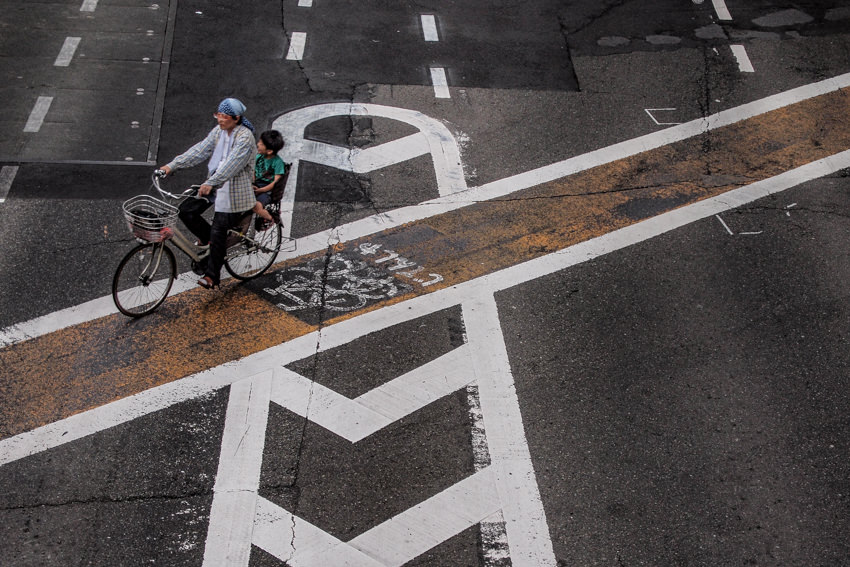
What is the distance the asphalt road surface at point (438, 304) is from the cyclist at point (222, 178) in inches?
25.2

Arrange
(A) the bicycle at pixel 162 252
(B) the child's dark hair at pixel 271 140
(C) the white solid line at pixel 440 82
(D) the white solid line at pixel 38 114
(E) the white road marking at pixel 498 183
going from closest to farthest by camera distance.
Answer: (A) the bicycle at pixel 162 252 → (E) the white road marking at pixel 498 183 → (B) the child's dark hair at pixel 271 140 → (D) the white solid line at pixel 38 114 → (C) the white solid line at pixel 440 82

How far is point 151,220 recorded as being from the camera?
22.6ft

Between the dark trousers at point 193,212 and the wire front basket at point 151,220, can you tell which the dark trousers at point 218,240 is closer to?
the dark trousers at point 193,212

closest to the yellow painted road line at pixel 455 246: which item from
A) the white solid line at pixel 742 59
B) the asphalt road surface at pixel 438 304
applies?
the asphalt road surface at pixel 438 304

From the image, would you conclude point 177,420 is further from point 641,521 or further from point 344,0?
point 344,0

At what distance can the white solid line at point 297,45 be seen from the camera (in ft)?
38.8

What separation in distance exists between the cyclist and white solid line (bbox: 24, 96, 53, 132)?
11.7 feet

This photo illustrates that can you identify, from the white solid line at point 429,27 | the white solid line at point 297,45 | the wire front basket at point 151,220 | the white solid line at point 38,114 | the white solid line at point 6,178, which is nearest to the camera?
the wire front basket at point 151,220

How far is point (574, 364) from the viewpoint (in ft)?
24.1

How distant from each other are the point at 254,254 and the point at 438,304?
1.88 m

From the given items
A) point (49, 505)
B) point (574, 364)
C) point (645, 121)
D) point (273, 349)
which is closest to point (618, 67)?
point (645, 121)

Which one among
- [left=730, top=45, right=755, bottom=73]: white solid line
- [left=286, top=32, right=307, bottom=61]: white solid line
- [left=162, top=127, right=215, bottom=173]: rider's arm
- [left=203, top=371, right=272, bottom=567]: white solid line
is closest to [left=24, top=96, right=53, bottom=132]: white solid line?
[left=286, top=32, right=307, bottom=61]: white solid line

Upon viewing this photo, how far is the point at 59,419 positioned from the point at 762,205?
302 inches

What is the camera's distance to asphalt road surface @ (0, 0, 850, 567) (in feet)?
19.6
